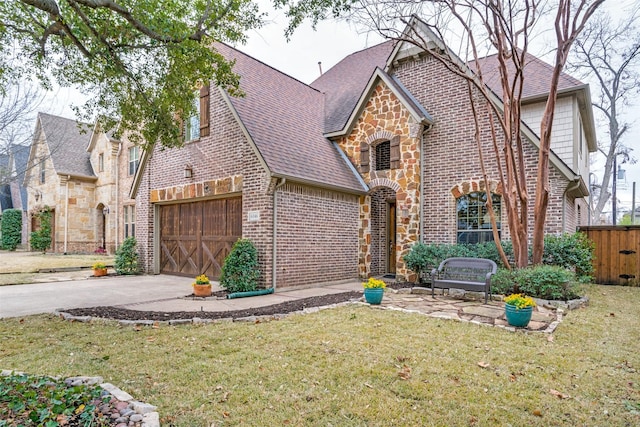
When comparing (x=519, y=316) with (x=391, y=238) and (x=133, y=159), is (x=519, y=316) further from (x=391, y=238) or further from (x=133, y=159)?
(x=133, y=159)

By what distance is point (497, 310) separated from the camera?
6793mm

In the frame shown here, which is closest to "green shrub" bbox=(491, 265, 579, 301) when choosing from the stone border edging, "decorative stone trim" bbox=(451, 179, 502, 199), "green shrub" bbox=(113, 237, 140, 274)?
"decorative stone trim" bbox=(451, 179, 502, 199)

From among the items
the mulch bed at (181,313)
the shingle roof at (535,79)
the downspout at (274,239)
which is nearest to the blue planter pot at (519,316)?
the mulch bed at (181,313)

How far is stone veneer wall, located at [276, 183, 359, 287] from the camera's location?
30.1 ft

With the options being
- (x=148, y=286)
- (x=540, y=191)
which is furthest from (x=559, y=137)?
(x=148, y=286)

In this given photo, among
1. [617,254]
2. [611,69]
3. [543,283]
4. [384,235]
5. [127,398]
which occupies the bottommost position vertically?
[127,398]

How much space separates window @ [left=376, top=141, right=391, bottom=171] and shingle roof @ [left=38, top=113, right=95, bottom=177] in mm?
17705

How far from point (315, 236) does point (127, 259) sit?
7.05 m

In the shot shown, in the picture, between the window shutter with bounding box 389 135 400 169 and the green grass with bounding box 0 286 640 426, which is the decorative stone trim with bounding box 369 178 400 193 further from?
the green grass with bounding box 0 286 640 426

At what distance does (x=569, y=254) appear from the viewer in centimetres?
865

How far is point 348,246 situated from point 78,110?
771 centimetres

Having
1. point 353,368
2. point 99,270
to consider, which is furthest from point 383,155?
point 99,270

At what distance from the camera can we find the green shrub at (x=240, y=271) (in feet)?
27.6

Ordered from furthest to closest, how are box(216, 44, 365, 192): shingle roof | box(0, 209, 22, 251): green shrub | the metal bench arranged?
box(0, 209, 22, 251): green shrub → box(216, 44, 365, 192): shingle roof → the metal bench
